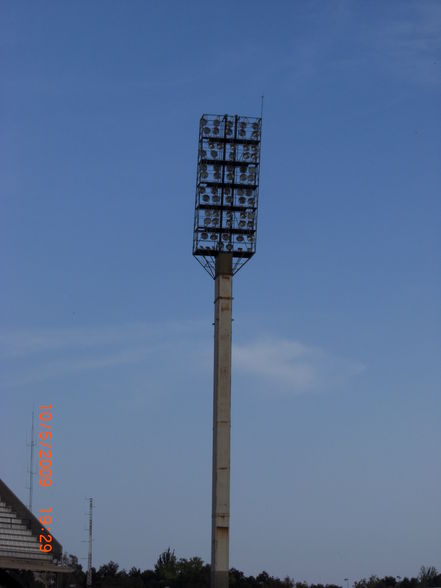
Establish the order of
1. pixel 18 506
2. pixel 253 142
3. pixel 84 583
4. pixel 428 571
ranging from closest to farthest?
pixel 18 506 → pixel 253 142 → pixel 84 583 → pixel 428 571

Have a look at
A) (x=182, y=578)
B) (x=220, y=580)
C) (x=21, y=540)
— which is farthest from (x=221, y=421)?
(x=182, y=578)

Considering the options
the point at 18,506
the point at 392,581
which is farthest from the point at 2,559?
the point at 392,581

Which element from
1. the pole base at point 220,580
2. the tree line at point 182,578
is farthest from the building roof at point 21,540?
the tree line at point 182,578

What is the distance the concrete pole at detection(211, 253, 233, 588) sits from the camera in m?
49.2

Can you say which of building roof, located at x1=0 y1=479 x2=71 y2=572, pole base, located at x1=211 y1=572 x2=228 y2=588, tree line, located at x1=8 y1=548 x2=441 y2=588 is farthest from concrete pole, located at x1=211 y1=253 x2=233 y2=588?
Result: tree line, located at x1=8 y1=548 x2=441 y2=588

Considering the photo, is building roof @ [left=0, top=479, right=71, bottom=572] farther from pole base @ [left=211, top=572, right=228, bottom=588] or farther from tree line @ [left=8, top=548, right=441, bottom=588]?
tree line @ [left=8, top=548, right=441, bottom=588]

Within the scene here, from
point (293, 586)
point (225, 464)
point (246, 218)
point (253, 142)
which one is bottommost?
point (293, 586)

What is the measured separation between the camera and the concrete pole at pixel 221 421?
162 ft

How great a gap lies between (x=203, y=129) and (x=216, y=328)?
34.5 feet

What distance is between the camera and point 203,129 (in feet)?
177

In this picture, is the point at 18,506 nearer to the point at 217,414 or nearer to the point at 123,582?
the point at 217,414

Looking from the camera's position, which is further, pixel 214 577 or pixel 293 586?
pixel 293 586

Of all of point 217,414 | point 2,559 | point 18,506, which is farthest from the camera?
point 217,414

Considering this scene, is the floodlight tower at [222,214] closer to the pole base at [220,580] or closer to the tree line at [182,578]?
the pole base at [220,580]
